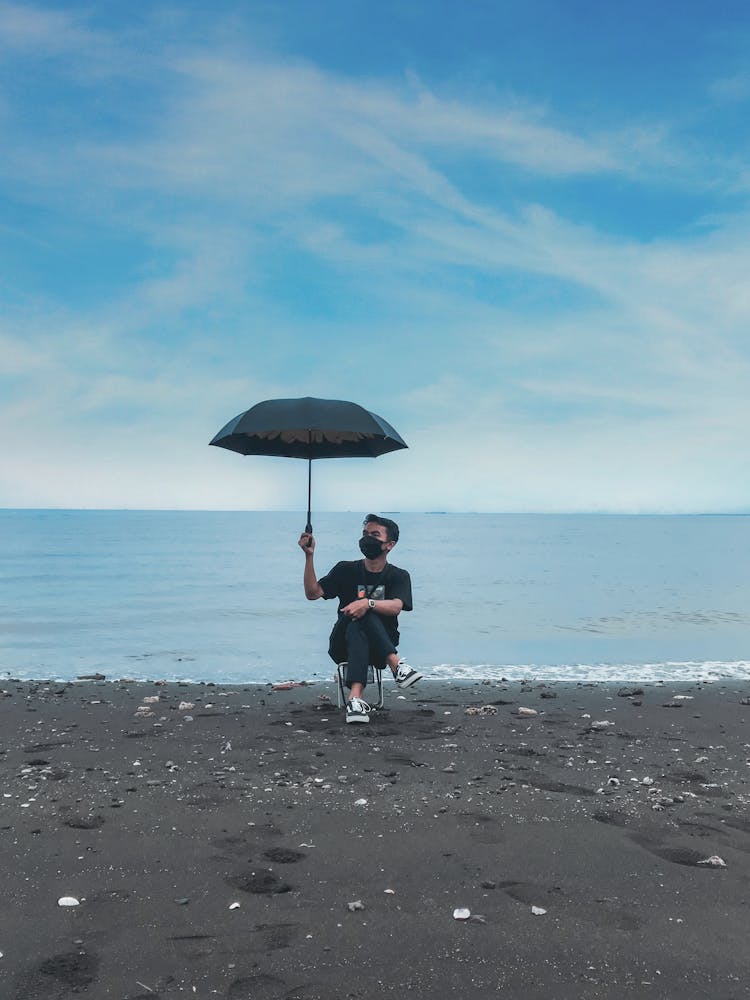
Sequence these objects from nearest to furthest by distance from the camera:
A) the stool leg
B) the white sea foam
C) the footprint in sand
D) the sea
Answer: the footprint in sand, the stool leg, the white sea foam, the sea

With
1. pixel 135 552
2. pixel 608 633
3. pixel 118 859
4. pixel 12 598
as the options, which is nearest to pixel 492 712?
pixel 118 859

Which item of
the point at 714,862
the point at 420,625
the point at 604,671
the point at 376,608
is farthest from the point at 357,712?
the point at 420,625

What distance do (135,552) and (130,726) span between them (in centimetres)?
4906

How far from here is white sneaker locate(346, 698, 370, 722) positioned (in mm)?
7901

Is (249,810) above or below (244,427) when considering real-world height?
below

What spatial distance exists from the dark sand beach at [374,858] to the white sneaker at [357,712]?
0.17 meters

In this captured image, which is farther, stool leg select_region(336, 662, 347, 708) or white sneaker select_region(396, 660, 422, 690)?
stool leg select_region(336, 662, 347, 708)

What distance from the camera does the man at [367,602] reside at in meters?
8.14

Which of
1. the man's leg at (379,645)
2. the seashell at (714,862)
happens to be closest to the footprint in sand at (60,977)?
the seashell at (714,862)

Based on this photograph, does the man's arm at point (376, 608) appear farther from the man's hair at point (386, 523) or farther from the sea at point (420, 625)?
the sea at point (420, 625)

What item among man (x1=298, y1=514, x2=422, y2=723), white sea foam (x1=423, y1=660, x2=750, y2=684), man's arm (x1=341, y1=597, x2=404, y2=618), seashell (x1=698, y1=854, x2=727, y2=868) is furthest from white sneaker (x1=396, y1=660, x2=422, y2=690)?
white sea foam (x1=423, y1=660, x2=750, y2=684)

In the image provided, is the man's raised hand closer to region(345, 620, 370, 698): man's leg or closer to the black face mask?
the black face mask

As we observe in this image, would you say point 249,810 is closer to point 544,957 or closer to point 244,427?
point 544,957

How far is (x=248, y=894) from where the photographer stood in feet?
13.6
